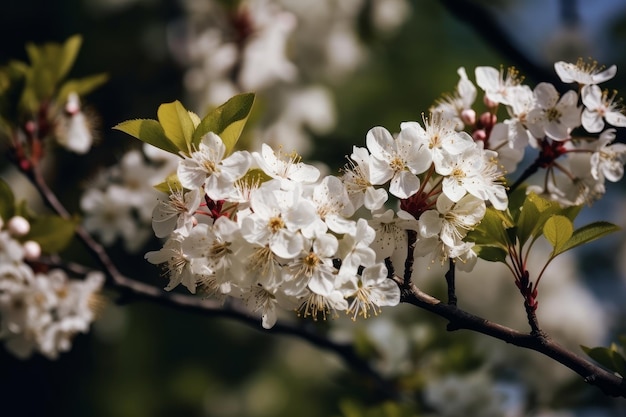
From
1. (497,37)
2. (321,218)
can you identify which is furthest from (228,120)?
(497,37)

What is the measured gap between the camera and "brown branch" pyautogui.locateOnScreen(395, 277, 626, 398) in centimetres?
151

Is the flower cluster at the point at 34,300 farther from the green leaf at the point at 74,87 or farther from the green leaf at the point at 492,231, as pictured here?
the green leaf at the point at 492,231

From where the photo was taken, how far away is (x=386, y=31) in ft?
17.1

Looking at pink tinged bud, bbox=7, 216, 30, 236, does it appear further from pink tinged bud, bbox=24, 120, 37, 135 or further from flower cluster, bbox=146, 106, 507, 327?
flower cluster, bbox=146, 106, 507, 327

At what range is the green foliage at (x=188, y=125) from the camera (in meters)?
1.58

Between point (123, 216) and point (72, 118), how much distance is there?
1.51 feet

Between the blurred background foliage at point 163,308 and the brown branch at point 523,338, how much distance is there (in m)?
3.55

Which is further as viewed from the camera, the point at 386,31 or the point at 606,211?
the point at 606,211

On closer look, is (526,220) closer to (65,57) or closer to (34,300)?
(34,300)

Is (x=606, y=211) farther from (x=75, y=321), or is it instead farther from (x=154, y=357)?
(x=75, y=321)

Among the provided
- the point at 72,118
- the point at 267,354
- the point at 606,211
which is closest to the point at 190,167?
the point at 72,118

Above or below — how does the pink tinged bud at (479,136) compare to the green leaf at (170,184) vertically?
above

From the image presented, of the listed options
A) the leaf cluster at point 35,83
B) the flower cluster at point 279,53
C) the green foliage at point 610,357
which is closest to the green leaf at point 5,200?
the leaf cluster at point 35,83

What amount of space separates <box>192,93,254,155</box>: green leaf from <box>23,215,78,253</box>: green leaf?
0.82m
